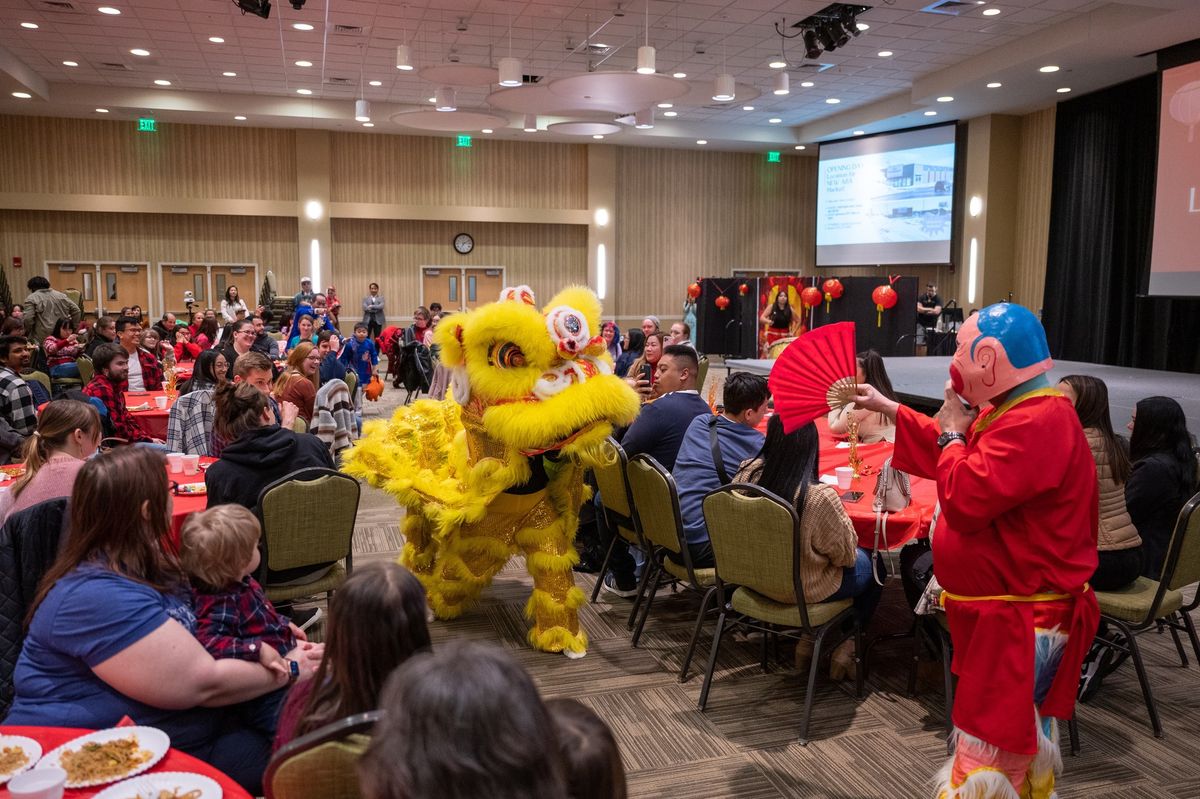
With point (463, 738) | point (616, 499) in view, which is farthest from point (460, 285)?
point (463, 738)

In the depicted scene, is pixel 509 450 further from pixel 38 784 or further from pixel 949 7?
pixel 949 7

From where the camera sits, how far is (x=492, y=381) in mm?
3654

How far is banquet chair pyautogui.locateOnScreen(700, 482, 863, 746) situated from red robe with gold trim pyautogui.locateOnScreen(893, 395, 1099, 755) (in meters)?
0.78

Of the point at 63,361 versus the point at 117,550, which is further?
the point at 63,361

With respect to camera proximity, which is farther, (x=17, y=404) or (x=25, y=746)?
(x=17, y=404)

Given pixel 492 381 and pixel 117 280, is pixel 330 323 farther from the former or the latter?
pixel 492 381

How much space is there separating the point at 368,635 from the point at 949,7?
10.2 meters

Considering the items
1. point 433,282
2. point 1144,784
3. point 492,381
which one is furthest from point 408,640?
point 433,282

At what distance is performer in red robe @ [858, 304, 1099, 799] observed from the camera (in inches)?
84.7

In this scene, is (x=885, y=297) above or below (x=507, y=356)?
above

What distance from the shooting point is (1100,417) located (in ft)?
11.1

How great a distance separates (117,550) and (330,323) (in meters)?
10.4

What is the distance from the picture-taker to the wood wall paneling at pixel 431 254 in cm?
1684

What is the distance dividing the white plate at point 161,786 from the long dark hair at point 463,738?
0.73m
